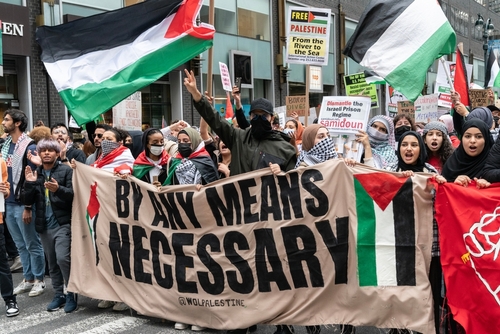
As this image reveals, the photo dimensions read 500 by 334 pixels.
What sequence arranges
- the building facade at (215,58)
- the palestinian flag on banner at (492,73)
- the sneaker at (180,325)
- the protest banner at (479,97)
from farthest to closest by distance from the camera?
1. the building facade at (215,58)
2. the palestinian flag on banner at (492,73)
3. the protest banner at (479,97)
4. the sneaker at (180,325)

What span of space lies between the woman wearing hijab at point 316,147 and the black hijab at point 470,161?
0.99 meters

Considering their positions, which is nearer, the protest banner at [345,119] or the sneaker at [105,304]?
the sneaker at [105,304]

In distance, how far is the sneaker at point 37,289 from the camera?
6.41 metres

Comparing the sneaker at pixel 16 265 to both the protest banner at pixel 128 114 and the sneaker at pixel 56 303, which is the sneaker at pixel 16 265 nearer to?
the sneaker at pixel 56 303

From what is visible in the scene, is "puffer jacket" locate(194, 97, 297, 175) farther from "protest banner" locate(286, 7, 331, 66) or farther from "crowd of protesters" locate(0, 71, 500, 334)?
"protest banner" locate(286, 7, 331, 66)

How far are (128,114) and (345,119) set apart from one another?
13.6 feet

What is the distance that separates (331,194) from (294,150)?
2.35ft

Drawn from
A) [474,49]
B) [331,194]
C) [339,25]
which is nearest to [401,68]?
[331,194]

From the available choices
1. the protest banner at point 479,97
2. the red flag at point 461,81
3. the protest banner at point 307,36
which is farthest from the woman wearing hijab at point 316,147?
the protest banner at point 479,97

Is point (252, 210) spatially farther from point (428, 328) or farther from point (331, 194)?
point (428, 328)

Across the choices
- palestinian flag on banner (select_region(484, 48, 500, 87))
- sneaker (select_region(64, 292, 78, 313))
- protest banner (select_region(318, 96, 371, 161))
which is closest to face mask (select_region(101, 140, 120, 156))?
sneaker (select_region(64, 292, 78, 313))

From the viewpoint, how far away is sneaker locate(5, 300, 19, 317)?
18.6 ft

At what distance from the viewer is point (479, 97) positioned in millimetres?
9695

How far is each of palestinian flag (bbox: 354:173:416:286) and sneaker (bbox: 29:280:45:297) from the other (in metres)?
3.81
